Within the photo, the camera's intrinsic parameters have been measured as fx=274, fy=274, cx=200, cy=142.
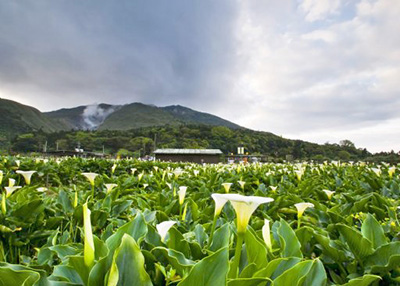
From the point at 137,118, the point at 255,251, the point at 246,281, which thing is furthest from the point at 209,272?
the point at 137,118

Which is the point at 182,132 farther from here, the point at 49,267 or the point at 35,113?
the point at 35,113

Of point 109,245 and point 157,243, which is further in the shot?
point 157,243

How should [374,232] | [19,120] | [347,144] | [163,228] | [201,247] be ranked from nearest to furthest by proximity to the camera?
1. [163,228]
2. [201,247]
3. [374,232]
4. [347,144]
5. [19,120]

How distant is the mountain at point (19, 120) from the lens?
104250 millimetres

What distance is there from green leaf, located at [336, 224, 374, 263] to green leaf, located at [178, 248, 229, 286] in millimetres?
869

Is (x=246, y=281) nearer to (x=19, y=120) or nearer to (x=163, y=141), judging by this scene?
(x=163, y=141)

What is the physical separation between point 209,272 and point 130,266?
0.81 feet

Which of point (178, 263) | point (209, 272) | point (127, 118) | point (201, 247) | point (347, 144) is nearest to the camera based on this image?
point (209, 272)

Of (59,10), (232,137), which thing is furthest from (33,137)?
(59,10)

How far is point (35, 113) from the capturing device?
165 m

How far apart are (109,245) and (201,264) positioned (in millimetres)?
470

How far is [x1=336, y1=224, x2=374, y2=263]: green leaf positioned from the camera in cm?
129

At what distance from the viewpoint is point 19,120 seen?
121 metres

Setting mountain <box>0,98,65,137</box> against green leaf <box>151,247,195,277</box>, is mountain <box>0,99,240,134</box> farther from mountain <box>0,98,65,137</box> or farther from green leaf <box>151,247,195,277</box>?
green leaf <box>151,247,195,277</box>
